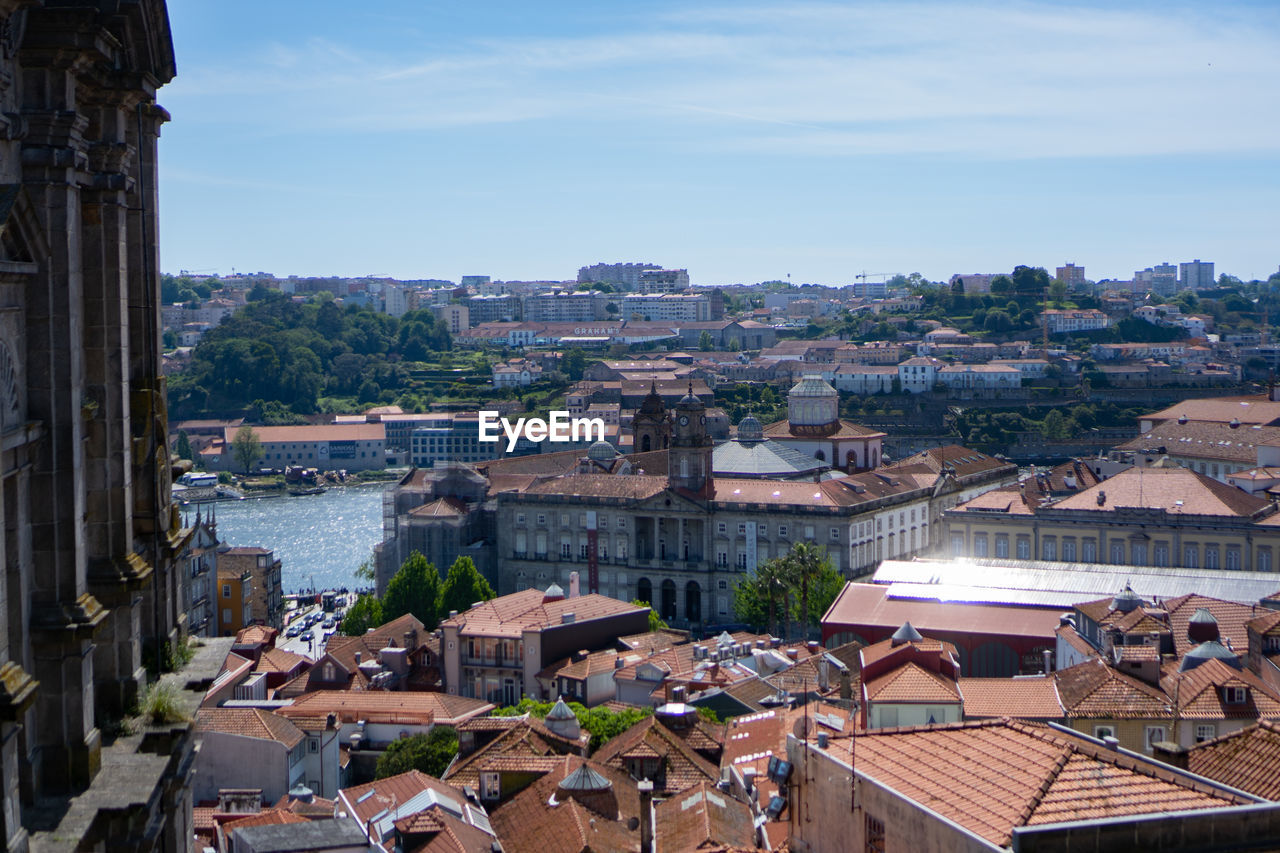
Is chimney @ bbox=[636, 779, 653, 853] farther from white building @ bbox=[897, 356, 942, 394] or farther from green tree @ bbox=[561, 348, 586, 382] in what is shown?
green tree @ bbox=[561, 348, 586, 382]

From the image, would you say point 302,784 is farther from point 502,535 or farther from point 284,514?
point 284,514

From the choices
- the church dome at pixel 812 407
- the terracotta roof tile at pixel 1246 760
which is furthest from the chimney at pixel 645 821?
the church dome at pixel 812 407

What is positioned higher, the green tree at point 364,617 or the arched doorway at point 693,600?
the green tree at point 364,617

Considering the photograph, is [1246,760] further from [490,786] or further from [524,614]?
[524,614]

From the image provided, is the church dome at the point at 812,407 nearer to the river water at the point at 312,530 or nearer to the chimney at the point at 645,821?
the river water at the point at 312,530

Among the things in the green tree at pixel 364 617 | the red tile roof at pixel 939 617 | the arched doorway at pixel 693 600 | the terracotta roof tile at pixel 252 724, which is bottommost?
the arched doorway at pixel 693 600
